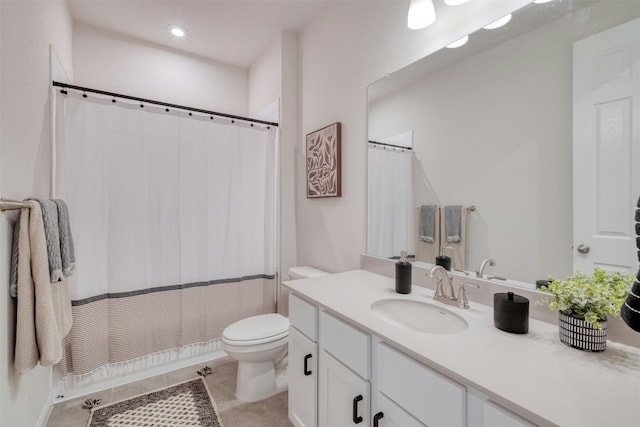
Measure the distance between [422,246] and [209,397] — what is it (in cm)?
164

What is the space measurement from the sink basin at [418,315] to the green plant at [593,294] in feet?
1.07

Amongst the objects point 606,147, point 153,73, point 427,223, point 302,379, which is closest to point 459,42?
point 606,147

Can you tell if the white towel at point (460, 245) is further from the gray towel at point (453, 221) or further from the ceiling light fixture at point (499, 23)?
the ceiling light fixture at point (499, 23)

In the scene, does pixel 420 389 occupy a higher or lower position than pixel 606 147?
lower

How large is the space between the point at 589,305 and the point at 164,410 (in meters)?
2.13

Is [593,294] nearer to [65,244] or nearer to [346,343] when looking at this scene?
[346,343]

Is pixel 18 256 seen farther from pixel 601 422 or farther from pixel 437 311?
pixel 601 422

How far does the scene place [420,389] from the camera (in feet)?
2.68

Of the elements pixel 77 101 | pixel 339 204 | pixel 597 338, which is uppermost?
pixel 77 101

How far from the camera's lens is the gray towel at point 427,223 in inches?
55.3

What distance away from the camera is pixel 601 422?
54 cm

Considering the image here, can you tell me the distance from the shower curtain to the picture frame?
0.44m

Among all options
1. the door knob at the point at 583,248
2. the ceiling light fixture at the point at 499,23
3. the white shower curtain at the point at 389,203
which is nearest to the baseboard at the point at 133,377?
the white shower curtain at the point at 389,203

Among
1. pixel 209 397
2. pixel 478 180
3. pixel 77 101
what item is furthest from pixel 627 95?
pixel 77 101
